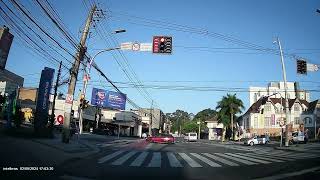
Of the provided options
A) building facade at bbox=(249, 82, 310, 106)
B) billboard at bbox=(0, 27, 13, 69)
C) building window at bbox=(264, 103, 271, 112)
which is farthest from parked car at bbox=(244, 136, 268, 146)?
building facade at bbox=(249, 82, 310, 106)

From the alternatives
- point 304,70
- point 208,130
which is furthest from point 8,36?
point 208,130

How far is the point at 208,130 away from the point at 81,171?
12059 centimetres

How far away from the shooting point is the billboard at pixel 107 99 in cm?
6406

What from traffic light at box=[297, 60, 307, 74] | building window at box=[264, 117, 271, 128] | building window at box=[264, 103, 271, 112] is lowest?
building window at box=[264, 117, 271, 128]

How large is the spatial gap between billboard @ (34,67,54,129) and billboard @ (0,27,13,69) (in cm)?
266

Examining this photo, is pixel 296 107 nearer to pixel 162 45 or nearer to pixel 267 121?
pixel 267 121

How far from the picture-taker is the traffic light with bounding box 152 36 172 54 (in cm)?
1939

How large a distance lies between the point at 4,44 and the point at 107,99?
142 ft

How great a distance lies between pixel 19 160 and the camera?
11492 millimetres

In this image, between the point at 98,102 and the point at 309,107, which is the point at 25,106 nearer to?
the point at 98,102

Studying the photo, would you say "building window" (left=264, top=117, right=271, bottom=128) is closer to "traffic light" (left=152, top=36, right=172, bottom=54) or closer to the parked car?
the parked car

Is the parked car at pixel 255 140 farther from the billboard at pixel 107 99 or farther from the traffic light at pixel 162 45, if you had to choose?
the traffic light at pixel 162 45

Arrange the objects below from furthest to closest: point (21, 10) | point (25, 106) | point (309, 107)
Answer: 1. point (309, 107)
2. point (25, 106)
3. point (21, 10)

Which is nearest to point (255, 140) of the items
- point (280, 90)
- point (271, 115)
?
point (271, 115)
